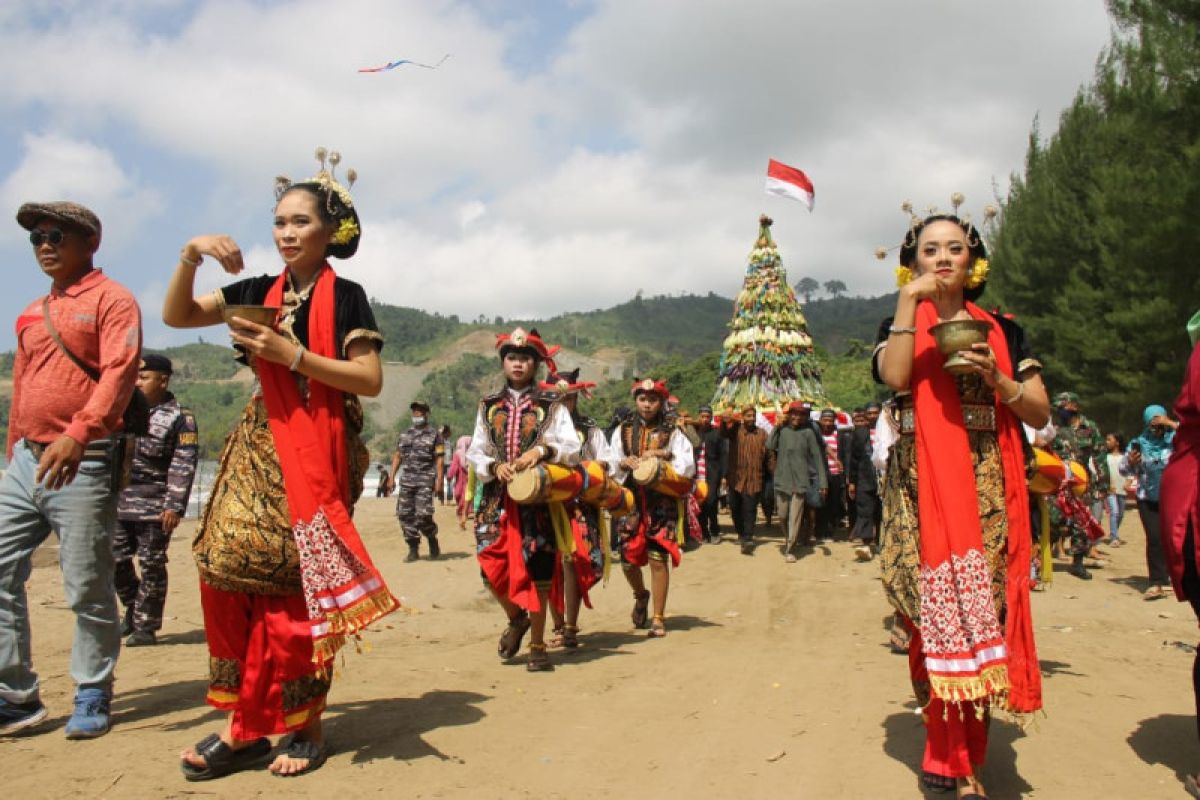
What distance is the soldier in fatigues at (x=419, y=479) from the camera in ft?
43.2

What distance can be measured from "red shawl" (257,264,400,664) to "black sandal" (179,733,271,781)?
58 cm

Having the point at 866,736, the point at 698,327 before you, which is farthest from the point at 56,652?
the point at 698,327

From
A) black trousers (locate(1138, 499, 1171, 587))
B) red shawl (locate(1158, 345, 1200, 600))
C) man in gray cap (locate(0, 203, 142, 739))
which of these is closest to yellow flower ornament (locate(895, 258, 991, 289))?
red shawl (locate(1158, 345, 1200, 600))

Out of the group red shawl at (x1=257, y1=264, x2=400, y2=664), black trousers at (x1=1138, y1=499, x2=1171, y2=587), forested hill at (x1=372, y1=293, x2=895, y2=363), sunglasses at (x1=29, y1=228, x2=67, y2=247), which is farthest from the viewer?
forested hill at (x1=372, y1=293, x2=895, y2=363)

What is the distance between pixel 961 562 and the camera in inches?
141

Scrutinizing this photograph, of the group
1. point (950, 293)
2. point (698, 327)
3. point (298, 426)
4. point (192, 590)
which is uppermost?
point (698, 327)

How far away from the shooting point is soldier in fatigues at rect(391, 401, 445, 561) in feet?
43.2

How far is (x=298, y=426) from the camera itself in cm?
381

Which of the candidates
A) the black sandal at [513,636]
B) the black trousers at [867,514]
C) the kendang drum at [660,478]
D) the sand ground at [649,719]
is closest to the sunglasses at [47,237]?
the sand ground at [649,719]

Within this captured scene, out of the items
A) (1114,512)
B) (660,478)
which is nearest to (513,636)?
(660,478)

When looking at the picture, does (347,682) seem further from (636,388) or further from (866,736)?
(636,388)

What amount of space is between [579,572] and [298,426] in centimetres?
380

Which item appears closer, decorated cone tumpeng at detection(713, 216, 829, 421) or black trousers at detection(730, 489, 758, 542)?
black trousers at detection(730, 489, 758, 542)

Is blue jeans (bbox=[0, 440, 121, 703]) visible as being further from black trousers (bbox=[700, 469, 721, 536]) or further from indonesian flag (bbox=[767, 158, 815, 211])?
indonesian flag (bbox=[767, 158, 815, 211])
